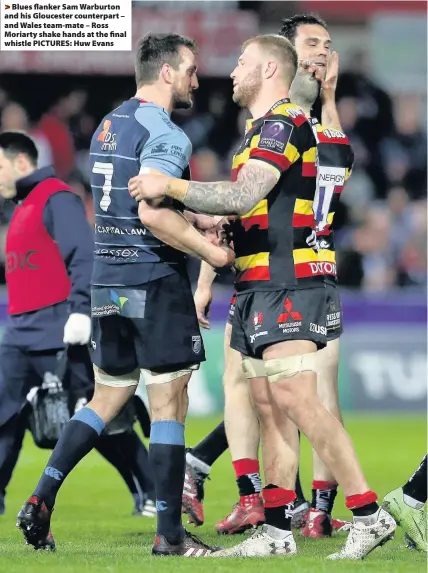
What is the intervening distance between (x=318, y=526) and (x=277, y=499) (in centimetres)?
105

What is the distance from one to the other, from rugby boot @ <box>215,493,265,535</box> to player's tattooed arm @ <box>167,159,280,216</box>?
1961mm

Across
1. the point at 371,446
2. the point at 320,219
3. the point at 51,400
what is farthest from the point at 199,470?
the point at 371,446

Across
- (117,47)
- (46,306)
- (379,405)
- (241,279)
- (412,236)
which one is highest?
Result: (117,47)

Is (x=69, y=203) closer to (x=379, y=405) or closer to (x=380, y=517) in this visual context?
(x=380, y=517)

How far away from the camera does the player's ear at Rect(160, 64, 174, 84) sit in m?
6.28

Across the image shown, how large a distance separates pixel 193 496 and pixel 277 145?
244 cm

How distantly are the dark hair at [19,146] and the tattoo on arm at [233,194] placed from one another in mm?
2540

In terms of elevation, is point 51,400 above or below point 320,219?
below

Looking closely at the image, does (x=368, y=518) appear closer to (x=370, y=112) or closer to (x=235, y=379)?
(x=235, y=379)

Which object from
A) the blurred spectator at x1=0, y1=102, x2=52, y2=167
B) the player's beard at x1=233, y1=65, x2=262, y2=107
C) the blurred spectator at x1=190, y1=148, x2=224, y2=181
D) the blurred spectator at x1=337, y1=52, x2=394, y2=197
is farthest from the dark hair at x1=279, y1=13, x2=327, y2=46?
the blurred spectator at x1=337, y1=52, x2=394, y2=197

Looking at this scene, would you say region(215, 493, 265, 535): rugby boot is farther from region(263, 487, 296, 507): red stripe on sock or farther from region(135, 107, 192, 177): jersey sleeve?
region(135, 107, 192, 177): jersey sleeve

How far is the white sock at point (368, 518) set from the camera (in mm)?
5855

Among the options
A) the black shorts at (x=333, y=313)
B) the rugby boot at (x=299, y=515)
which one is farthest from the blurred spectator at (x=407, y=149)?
the black shorts at (x=333, y=313)

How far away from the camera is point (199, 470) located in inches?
304
